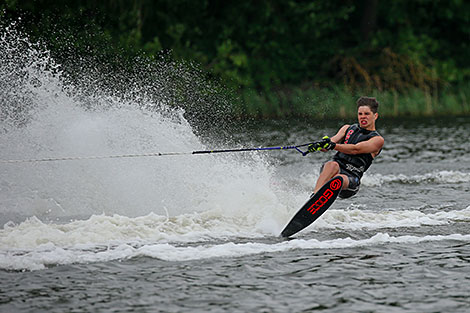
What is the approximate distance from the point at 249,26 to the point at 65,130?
77.3 feet

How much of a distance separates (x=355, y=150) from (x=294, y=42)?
87.5ft

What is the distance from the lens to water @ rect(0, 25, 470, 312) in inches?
218

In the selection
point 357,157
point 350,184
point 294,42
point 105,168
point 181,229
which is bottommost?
point 181,229

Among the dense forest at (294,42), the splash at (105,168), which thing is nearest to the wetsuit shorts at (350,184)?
the splash at (105,168)

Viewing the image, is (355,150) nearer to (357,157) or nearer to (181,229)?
(357,157)

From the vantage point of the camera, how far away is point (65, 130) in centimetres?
952

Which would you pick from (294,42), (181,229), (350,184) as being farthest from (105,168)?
(294,42)

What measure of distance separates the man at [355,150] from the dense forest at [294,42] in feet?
51.0

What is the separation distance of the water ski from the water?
0.51ft

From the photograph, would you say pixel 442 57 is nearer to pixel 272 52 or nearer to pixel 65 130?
pixel 272 52

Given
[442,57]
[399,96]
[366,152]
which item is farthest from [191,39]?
[366,152]

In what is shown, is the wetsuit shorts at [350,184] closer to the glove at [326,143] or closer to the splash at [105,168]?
the glove at [326,143]

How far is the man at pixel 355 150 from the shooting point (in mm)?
7848

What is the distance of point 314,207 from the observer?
7.58m
